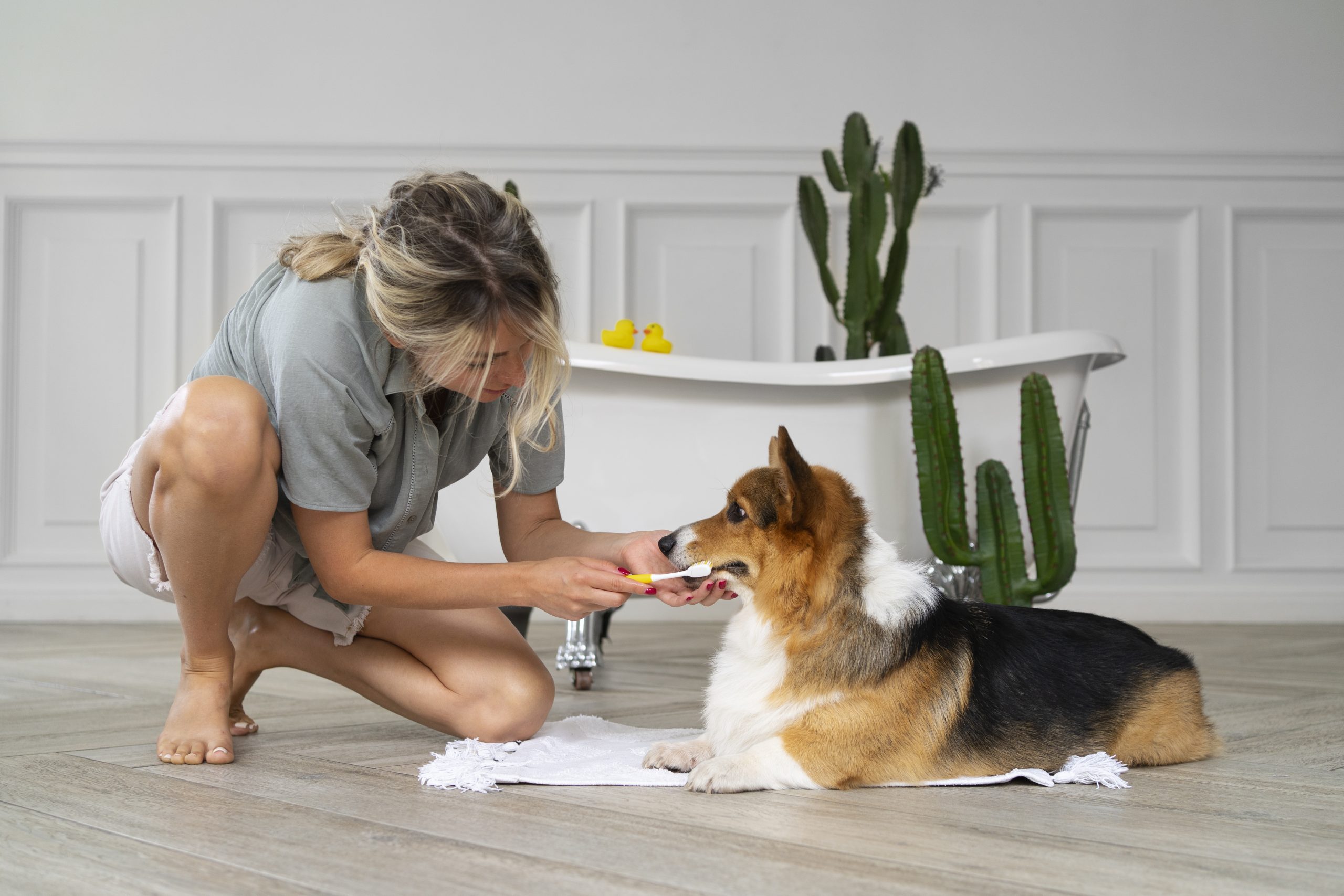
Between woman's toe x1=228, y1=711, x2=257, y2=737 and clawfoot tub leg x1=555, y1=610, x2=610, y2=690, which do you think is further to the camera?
clawfoot tub leg x1=555, y1=610, x2=610, y2=690

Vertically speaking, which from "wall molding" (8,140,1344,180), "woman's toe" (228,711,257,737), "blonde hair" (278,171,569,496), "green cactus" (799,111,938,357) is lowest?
"woman's toe" (228,711,257,737)

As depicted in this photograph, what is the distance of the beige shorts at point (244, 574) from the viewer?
207 cm

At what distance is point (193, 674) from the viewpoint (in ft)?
6.61

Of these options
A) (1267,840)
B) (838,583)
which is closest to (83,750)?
(838,583)

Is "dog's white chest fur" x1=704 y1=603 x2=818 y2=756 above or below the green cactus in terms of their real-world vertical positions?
below

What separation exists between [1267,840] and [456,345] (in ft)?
4.24

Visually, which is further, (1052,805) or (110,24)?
(110,24)

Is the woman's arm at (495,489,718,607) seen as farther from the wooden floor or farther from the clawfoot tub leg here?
the clawfoot tub leg

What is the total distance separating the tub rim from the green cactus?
28.0 inches

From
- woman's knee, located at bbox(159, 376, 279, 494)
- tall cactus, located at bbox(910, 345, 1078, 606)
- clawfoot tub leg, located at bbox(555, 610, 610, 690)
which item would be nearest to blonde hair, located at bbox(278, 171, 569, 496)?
woman's knee, located at bbox(159, 376, 279, 494)

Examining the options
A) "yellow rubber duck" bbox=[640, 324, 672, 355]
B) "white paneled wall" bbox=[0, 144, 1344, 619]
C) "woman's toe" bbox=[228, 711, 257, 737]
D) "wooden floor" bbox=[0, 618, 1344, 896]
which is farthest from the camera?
"white paneled wall" bbox=[0, 144, 1344, 619]

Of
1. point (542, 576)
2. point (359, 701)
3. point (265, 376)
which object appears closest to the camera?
point (542, 576)

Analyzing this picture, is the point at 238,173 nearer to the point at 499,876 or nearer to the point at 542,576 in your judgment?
Answer: the point at 542,576

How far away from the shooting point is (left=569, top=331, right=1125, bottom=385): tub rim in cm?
340
